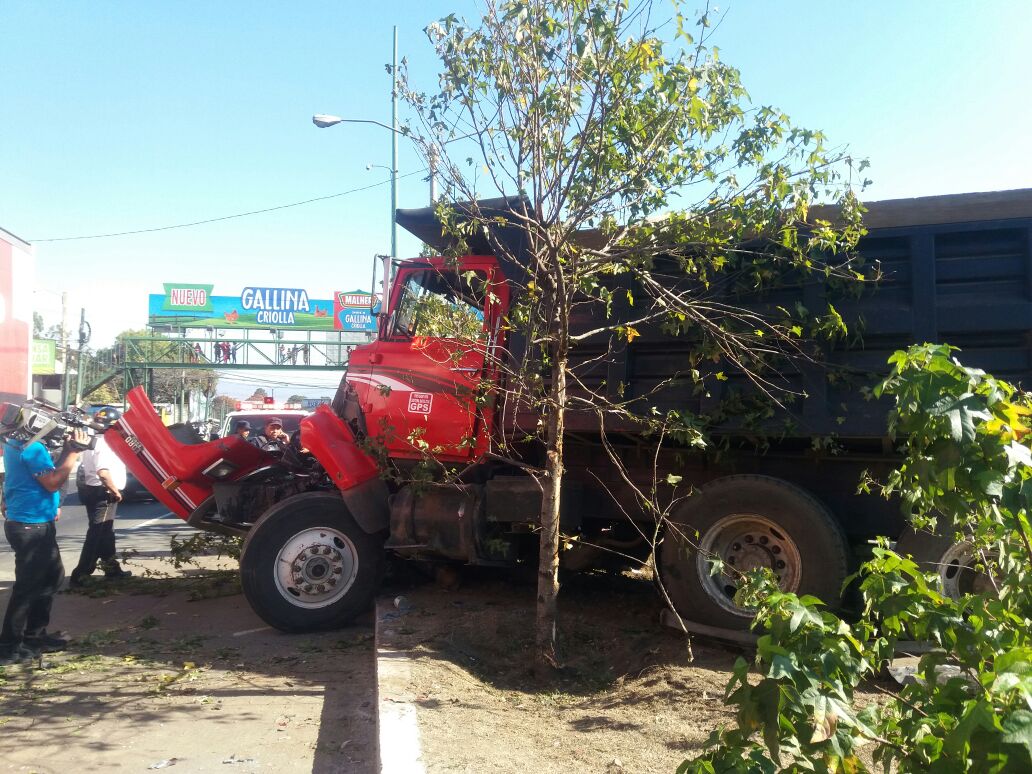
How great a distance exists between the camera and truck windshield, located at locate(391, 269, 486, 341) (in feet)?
17.2

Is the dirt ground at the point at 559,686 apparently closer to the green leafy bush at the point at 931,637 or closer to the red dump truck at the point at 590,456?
the red dump truck at the point at 590,456

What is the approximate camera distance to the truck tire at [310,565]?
632cm

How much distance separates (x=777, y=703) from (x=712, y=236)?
3399 mm

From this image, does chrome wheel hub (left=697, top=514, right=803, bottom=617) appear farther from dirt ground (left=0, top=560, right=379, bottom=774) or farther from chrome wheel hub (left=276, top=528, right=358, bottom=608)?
chrome wheel hub (left=276, top=528, right=358, bottom=608)

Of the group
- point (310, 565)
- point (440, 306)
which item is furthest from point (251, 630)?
point (440, 306)

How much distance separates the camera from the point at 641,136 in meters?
4.42

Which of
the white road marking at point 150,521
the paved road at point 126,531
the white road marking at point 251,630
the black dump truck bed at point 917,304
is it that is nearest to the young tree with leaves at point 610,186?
the black dump truck bed at point 917,304

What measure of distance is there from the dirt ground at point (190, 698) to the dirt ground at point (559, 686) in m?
0.46

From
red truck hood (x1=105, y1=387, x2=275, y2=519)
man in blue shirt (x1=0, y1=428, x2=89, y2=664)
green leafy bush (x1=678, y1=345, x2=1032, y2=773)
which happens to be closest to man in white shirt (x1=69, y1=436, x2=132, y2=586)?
red truck hood (x1=105, y1=387, x2=275, y2=519)

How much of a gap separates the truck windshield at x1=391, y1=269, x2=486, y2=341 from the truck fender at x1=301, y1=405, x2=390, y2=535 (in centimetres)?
96

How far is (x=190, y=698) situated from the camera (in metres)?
5.05

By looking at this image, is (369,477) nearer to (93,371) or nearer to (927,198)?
(927,198)

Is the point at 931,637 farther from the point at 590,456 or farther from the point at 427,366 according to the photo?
the point at 427,366

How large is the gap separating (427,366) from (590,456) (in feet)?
4.78
